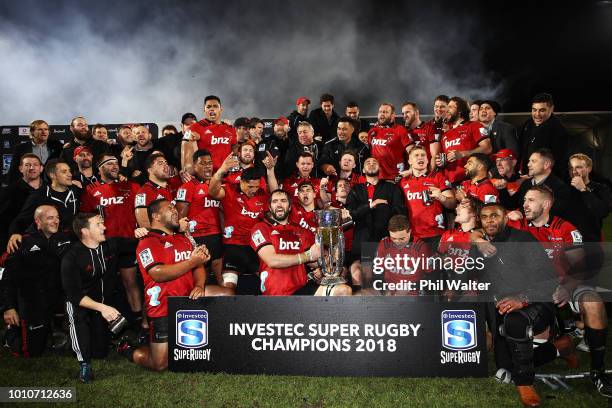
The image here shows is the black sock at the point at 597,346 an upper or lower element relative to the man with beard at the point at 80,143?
lower

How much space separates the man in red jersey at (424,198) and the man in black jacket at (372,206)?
0.18m

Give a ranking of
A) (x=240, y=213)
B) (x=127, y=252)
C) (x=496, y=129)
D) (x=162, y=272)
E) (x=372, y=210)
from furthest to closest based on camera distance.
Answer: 1. (x=496, y=129)
2. (x=240, y=213)
3. (x=127, y=252)
4. (x=372, y=210)
5. (x=162, y=272)

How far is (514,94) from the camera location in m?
28.6

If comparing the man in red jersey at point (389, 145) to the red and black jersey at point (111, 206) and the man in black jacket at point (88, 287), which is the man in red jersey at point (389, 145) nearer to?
the red and black jersey at point (111, 206)

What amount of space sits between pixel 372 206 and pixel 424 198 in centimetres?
66

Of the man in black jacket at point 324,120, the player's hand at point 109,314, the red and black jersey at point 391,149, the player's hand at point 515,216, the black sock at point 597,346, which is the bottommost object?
the black sock at point 597,346

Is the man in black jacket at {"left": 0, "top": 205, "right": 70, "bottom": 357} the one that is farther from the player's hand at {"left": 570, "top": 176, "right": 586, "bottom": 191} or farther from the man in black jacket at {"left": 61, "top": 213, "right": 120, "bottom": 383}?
the player's hand at {"left": 570, "top": 176, "right": 586, "bottom": 191}

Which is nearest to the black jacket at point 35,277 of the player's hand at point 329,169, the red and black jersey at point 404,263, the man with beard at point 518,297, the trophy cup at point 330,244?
the trophy cup at point 330,244

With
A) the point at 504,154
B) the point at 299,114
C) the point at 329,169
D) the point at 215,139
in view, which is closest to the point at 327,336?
the point at 329,169

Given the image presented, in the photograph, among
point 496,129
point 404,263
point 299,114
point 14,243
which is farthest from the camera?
point 299,114

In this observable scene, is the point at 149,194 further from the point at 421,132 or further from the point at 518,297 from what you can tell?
the point at 518,297

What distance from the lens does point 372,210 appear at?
660 centimetres

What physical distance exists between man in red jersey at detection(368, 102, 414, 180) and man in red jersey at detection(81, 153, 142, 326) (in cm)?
365

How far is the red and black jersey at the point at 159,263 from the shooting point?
17.1 feet
